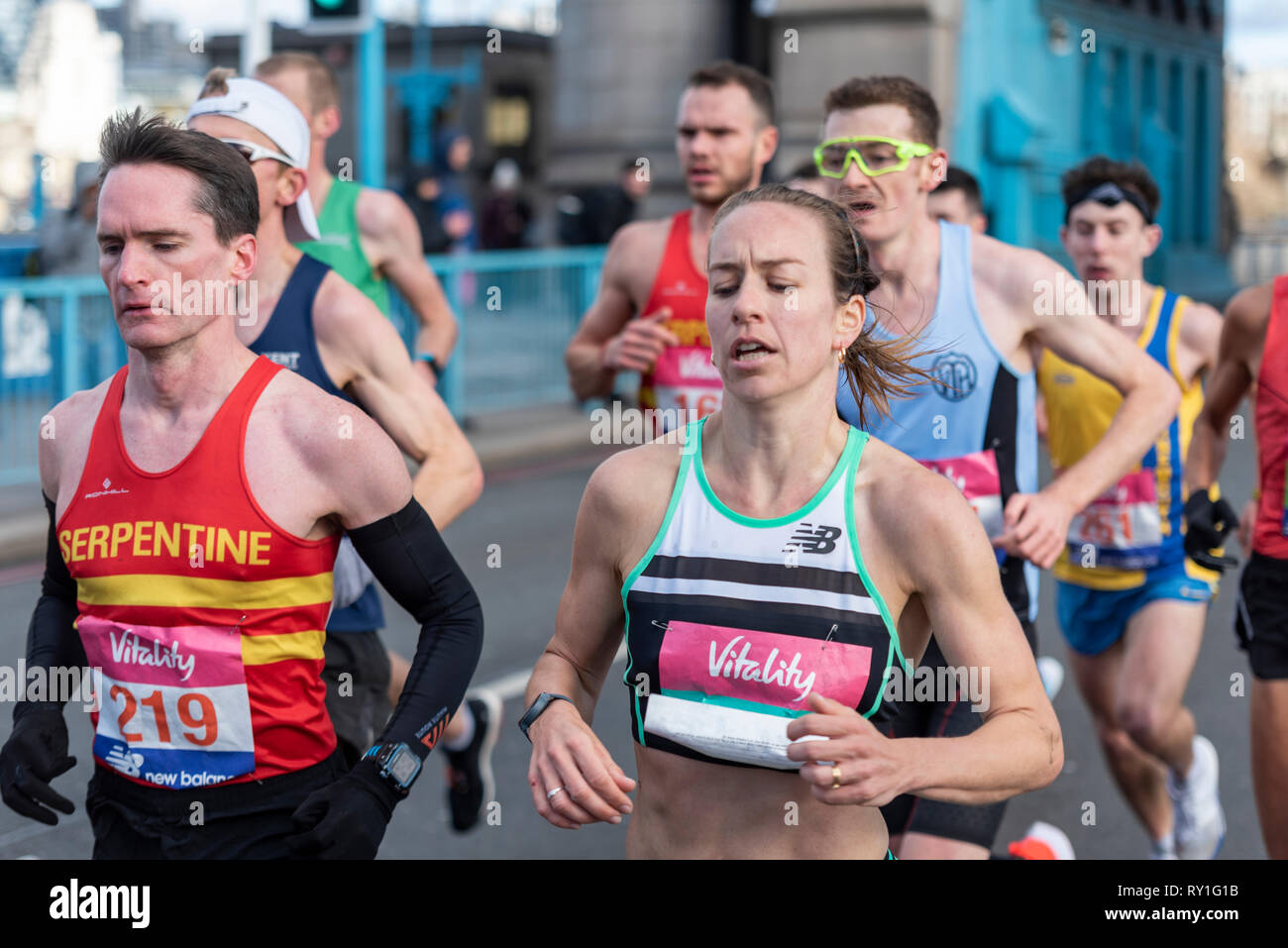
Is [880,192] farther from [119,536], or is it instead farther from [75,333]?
[75,333]

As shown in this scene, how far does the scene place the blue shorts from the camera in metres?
5.16

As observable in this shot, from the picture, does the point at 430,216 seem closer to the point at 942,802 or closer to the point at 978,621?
the point at 942,802

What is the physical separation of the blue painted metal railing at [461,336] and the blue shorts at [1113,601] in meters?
5.80

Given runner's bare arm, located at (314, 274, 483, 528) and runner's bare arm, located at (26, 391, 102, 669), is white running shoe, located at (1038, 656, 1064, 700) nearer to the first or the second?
runner's bare arm, located at (314, 274, 483, 528)

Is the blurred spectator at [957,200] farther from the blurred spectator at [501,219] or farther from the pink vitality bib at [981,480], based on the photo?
the blurred spectator at [501,219]

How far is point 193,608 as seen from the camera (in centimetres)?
285

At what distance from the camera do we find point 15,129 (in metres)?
33.2

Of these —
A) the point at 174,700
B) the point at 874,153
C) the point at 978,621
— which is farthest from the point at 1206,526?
the point at 174,700

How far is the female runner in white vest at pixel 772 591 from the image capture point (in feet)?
8.36

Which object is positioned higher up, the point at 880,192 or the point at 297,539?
the point at 880,192

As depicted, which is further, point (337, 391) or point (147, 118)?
point (337, 391)
